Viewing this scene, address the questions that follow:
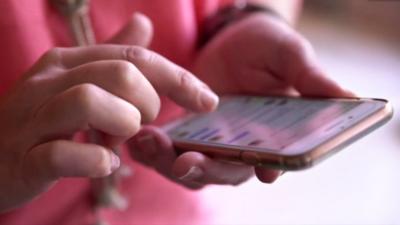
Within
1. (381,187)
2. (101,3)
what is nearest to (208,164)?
(101,3)

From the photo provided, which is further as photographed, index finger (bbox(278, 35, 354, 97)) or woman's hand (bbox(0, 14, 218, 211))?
index finger (bbox(278, 35, 354, 97))

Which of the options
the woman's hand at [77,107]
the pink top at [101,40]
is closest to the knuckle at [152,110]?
the woman's hand at [77,107]

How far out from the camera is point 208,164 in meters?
0.36

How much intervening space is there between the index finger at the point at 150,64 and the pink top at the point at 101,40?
8cm

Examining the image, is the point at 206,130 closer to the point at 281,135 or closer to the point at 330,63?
the point at 281,135

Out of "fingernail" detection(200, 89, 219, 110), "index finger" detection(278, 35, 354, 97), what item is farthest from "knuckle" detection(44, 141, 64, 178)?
"index finger" detection(278, 35, 354, 97)

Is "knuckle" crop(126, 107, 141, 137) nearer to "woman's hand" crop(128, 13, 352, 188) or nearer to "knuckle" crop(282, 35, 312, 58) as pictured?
"woman's hand" crop(128, 13, 352, 188)

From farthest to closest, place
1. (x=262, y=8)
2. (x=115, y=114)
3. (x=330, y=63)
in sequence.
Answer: (x=330, y=63), (x=262, y=8), (x=115, y=114)

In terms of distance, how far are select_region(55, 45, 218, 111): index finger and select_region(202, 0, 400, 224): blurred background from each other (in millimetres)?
199

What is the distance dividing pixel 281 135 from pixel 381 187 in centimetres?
30

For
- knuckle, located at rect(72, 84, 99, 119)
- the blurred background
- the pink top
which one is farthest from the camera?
the blurred background

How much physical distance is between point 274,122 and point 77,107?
0.52ft

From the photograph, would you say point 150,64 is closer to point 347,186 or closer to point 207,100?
point 207,100

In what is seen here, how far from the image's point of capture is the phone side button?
0.32 metres
